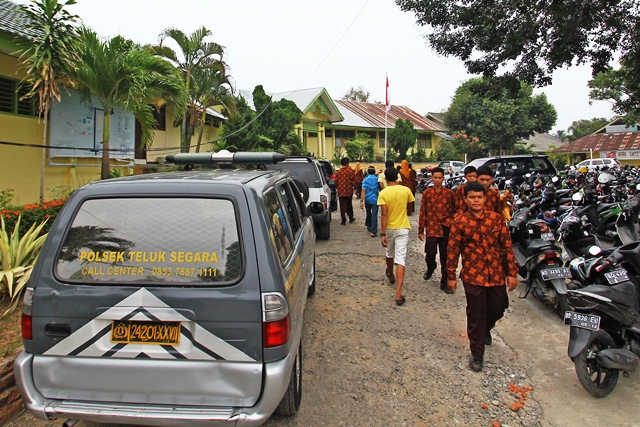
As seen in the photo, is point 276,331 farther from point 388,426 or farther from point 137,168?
point 137,168

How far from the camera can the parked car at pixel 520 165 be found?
1352cm

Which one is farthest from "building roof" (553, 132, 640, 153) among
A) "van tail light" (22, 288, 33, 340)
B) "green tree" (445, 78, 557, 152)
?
"van tail light" (22, 288, 33, 340)

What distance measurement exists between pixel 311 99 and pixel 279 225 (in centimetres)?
2373

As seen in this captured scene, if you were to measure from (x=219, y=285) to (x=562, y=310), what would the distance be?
3.99m

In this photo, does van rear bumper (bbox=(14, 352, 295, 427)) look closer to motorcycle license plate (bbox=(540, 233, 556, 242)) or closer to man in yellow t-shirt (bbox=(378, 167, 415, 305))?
man in yellow t-shirt (bbox=(378, 167, 415, 305))

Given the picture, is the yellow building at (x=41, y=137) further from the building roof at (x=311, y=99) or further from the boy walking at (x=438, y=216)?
the building roof at (x=311, y=99)

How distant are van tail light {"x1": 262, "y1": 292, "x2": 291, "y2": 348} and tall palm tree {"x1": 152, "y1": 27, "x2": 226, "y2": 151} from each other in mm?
10593

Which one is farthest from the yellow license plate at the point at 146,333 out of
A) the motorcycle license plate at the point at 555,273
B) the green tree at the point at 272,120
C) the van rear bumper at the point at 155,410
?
the green tree at the point at 272,120

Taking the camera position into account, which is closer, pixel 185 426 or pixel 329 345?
pixel 185 426

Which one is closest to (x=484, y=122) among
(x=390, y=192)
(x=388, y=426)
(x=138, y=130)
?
(x=138, y=130)

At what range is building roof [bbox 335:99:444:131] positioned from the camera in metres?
31.7

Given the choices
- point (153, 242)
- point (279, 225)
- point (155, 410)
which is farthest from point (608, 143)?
point (155, 410)

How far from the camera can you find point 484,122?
3644cm

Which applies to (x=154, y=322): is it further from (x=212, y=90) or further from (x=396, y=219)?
(x=212, y=90)
